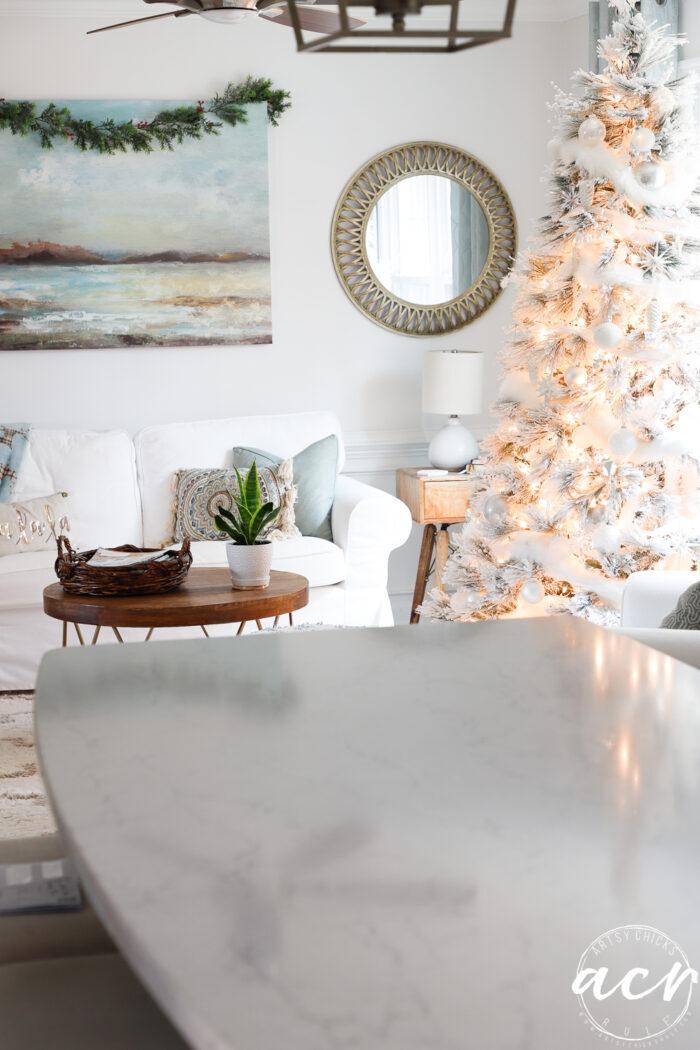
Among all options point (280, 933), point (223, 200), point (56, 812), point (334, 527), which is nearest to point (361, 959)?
point (280, 933)

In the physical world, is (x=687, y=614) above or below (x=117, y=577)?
above

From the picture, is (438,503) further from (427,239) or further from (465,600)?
(427,239)

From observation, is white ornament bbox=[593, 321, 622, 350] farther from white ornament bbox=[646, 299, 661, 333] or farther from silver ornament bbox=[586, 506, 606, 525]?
silver ornament bbox=[586, 506, 606, 525]

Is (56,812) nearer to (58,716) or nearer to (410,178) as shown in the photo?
(58,716)

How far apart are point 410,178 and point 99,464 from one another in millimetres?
1980

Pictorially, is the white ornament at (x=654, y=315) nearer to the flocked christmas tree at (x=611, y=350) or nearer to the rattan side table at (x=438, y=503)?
the flocked christmas tree at (x=611, y=350)

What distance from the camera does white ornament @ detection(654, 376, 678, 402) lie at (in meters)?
3.07

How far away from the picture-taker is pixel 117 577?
310 cm

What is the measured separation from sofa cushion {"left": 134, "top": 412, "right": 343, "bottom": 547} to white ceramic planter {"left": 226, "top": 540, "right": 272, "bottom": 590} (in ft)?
3.90

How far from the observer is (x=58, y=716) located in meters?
1.01

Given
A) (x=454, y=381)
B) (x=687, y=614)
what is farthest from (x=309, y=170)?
(x=687, y=614)

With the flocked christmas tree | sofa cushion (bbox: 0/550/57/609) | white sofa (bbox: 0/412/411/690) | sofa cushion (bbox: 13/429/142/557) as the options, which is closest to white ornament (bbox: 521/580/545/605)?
the flocked christmas tree

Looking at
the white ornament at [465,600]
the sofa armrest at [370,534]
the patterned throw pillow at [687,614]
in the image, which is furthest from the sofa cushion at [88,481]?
the patterned throw pillow at [687,614]

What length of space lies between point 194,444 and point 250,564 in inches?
54.2
